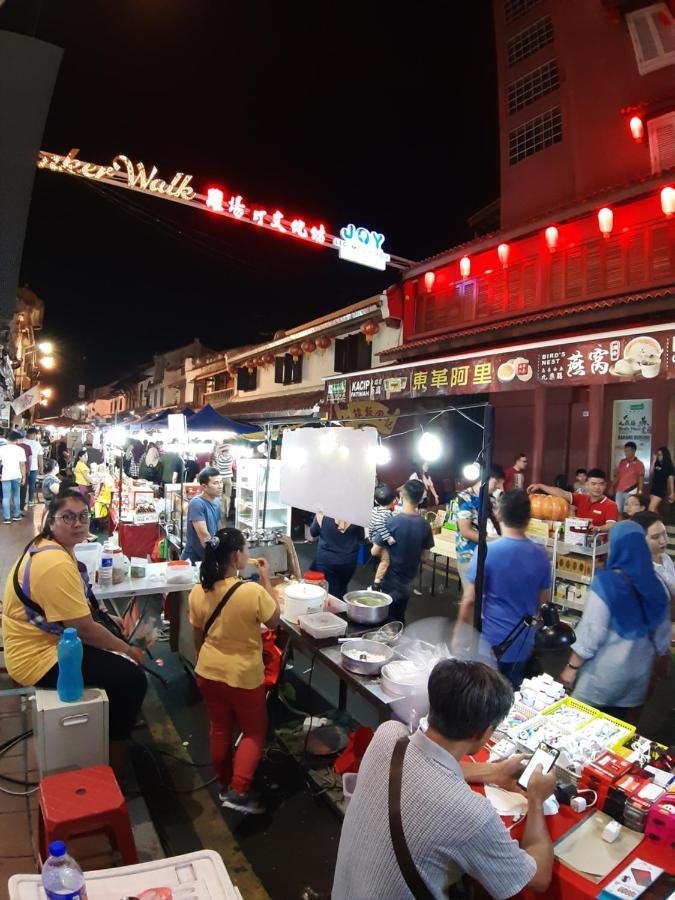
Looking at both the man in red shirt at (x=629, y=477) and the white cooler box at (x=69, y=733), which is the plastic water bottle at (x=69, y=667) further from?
the man in red shirt at (x=629, y=477)

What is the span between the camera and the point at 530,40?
1466cm

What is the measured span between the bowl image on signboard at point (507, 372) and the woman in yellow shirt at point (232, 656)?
7276mm

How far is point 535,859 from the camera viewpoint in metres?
2.00

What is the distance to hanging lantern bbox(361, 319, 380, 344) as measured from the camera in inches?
631

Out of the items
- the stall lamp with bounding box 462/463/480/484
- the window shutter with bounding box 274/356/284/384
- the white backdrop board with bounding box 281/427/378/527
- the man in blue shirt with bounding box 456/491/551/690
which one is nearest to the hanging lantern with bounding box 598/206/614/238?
the stall lamp with bounding box 462/463/480/484

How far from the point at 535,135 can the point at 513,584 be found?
14553mm

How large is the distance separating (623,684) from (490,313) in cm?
1082

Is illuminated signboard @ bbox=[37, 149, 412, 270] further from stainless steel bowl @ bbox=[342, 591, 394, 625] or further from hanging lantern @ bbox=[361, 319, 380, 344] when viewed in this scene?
stainless steel bowl @ bbox=[342, 591, 394, 625]

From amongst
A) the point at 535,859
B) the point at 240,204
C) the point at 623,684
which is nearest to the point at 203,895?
the point at 535,859

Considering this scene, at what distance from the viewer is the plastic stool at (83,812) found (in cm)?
255

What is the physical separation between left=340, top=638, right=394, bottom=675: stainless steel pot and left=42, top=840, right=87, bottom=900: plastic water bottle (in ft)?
6.76

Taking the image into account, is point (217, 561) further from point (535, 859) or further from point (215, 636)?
point (535, 859)

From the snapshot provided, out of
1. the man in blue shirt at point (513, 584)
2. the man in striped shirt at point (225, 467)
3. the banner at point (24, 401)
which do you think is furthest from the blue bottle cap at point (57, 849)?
the banner at point (24, 401)

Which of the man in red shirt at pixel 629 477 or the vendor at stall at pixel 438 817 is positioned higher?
the man in red shirt at pixel 629 477
